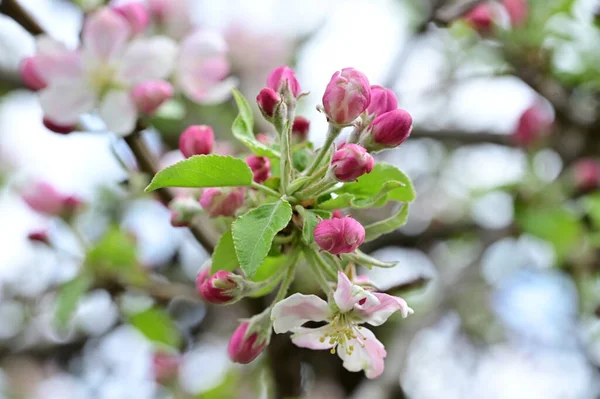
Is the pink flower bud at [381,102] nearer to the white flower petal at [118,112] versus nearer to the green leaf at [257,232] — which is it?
the green leaf at [257,232]

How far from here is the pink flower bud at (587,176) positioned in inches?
93.5

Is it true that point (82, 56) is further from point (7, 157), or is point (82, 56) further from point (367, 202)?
point (7, 157)

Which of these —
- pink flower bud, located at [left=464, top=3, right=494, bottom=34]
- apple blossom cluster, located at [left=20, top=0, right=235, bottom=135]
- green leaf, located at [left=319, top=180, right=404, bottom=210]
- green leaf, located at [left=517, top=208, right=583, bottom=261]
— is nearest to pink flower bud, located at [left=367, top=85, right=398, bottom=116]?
green leaf, located at [left=319, top=180, right=404, bottom=210]

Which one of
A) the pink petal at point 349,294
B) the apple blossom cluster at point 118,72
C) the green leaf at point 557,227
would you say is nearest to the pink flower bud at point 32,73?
the apple blossom cluster at point 118,72

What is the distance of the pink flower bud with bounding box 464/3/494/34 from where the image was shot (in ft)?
8.11

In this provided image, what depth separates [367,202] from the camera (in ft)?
2.81

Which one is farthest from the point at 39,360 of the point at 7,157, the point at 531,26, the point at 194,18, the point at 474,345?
the point at 531,26

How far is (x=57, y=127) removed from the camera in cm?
123

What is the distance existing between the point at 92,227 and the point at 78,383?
131 cm

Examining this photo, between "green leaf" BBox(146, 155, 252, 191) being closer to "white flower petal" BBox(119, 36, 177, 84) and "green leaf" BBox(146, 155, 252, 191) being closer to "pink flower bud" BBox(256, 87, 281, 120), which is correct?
"pink flower bud" BBox(256, 87, 281, 120)

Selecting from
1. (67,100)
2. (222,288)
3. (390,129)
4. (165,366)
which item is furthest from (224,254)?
(165,366)

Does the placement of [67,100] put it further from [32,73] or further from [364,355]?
[364,355]

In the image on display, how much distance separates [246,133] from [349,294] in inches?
11.9

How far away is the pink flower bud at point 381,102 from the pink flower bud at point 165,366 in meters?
1.66
